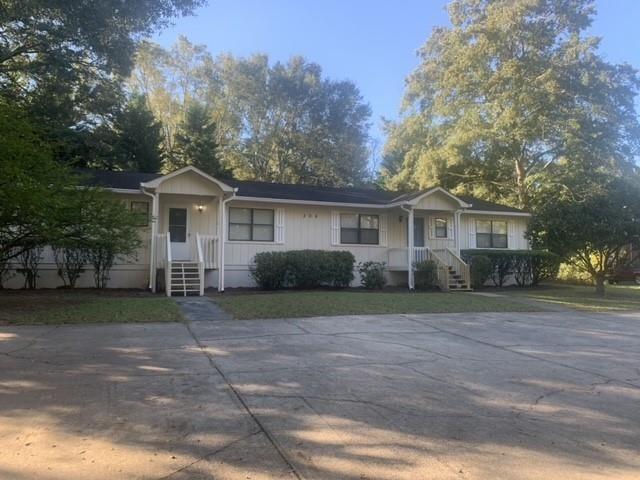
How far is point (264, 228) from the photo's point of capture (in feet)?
55.3

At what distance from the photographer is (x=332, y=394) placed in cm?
480

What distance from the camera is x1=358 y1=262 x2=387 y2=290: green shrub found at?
1680 centimetres

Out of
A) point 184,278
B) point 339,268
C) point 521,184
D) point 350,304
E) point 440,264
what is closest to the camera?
point 350,304

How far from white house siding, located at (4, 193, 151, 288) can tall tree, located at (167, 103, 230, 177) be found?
50.9ft

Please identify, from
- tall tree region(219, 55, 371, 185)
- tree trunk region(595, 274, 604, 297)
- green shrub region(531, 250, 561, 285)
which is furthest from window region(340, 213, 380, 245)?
tall tree region(219, 55, 371, 185)

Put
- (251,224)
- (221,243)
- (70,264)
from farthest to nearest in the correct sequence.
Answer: (251,224) → (221,243) → (70,264)

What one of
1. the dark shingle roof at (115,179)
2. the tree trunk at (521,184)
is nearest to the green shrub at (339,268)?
the dark shingle roof at (115,179)

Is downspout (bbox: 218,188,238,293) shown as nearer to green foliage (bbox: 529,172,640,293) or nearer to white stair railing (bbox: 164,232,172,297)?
white stair railing (bbox: 164,232,172,297)

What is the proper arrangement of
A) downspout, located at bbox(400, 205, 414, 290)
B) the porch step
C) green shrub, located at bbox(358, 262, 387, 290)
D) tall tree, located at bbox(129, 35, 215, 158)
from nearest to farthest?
1. the porch step
2. green shrub, located at bbox(358, 262, 387, 290)
3. downspout, located at bbox(400, 205, 414, 290)
4. tall tree, located at bbox(129, 35, 215, 158)

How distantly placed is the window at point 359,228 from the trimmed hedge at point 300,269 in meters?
1.87

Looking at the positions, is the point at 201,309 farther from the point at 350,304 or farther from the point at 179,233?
the point at 179,233

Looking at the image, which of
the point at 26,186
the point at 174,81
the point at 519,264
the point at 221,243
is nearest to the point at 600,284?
the point at 519,264

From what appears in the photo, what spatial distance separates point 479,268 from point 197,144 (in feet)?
67.0

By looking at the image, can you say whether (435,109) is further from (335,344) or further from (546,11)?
(335,344)
